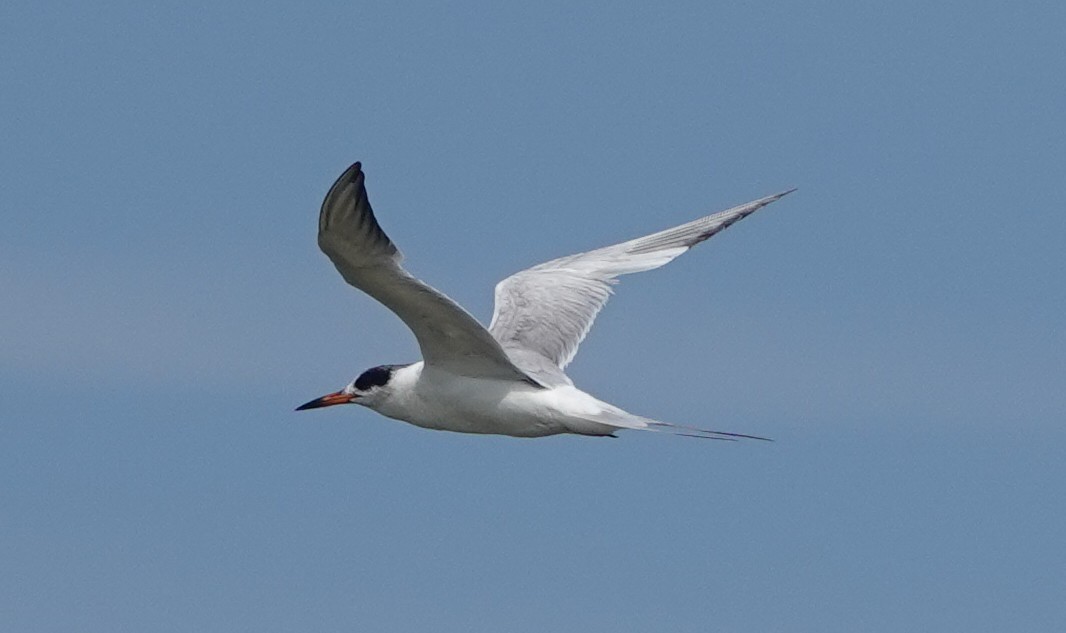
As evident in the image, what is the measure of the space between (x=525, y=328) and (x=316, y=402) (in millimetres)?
2220

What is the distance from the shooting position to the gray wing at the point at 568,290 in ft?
63.3

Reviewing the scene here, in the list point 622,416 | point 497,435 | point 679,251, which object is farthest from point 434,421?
point 679,251

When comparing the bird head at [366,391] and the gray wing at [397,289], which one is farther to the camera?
the bird head at [366,391]

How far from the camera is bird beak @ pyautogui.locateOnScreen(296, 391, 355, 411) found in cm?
1814

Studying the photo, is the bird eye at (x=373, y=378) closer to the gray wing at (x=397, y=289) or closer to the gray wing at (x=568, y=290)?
the gray wing at (x=397, y=289)

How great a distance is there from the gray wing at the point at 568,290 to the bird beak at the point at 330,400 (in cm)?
149

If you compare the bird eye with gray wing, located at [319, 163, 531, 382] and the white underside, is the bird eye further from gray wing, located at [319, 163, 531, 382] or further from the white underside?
gray wing, located at [319, 163, 531, 382]

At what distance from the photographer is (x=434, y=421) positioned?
17.5 metres

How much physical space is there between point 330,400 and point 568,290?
A: 10.3ft

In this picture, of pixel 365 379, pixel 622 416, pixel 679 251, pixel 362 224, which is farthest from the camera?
pixel 679 251

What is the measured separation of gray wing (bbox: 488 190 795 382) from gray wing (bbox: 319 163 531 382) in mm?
1285

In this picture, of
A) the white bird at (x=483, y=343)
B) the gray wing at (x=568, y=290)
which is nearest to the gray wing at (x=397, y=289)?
the white bird at (x=483, y=343)

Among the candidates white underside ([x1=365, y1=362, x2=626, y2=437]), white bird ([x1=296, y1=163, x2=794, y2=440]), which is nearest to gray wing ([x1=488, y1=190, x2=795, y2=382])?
white bird ([x1=296, y1=163, x2=794, y2=440])

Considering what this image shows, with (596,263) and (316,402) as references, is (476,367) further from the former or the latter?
(596,263)
